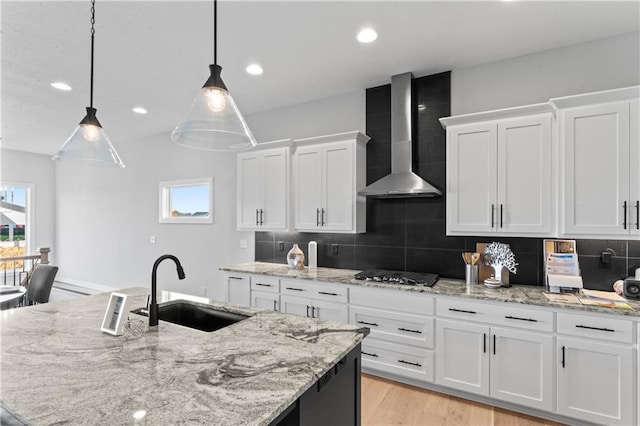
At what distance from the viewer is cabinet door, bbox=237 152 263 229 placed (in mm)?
3809

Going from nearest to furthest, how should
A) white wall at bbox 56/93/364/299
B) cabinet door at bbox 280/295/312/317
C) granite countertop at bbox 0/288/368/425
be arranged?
granite countertop at bbox 0/288/368/425 → cabinet door at bbox 280/295/312/317 → white wall at bbox 56/93/364/299

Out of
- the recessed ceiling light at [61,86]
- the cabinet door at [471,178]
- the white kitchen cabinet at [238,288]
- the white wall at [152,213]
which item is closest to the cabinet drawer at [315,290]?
the white kitchen cabinet at [238,288]

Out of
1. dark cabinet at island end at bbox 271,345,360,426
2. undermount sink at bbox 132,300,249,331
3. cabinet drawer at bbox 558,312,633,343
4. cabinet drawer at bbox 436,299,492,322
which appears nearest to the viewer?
dark cabinet at island end at bbox 271,345,360,426

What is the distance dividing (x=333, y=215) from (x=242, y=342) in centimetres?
211

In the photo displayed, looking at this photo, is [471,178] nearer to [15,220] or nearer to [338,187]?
[338,187]

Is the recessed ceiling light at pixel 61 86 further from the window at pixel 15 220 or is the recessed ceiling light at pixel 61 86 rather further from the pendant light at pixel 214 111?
the window at pixel 15 220

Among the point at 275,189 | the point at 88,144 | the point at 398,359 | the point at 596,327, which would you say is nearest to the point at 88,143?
the point at 88,144

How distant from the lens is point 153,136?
214 inches

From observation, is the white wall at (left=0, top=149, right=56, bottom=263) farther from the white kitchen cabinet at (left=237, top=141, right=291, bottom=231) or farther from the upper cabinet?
the upper cabinet

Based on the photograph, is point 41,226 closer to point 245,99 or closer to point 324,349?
point 245,99

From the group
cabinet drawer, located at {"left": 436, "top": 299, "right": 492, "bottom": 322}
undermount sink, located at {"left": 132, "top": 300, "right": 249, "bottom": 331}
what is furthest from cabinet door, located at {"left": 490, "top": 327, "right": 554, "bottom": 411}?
undermount sink, located at {"left": 132, "top": 300, "right": 249, "bottom": 331}

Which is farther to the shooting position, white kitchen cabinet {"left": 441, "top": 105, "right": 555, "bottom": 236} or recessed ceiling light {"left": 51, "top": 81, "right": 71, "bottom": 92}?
recessed ceiling light {"left": 51, "top": 81, "right": 71, "bottom": 92}

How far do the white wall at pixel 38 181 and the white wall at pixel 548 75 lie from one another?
Result: 26.9 feet

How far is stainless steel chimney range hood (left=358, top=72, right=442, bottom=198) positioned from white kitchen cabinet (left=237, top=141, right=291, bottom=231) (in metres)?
1.01
